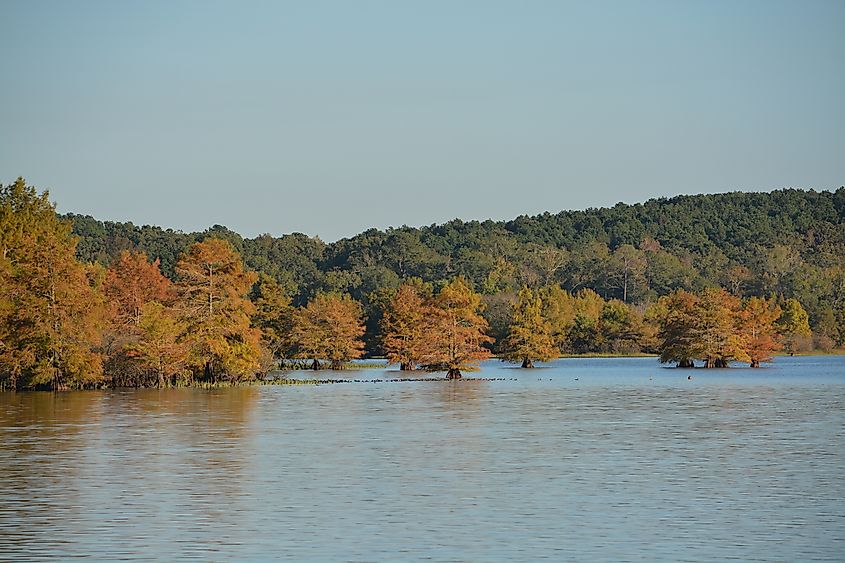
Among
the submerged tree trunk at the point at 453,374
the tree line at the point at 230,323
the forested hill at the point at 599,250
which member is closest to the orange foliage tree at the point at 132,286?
the tree line at the point at 230,323

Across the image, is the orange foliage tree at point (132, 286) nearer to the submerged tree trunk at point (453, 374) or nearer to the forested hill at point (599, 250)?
the submerged tree trunk at point (453, 374)

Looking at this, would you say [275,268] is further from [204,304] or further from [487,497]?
[487,497]

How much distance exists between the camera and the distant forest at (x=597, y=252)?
133375mm

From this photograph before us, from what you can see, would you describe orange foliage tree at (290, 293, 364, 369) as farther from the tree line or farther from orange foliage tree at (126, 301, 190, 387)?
orange foliage tree at (126, 301, 190, 387)

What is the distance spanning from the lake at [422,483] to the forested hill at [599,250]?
291ft

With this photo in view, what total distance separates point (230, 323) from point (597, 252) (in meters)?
105

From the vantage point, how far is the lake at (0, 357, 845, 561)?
50.8ft

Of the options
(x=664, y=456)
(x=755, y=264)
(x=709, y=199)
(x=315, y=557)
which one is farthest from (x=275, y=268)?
(x=315, y=557)

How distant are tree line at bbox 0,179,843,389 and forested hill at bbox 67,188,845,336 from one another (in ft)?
56.8

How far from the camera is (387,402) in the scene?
46.8 meters

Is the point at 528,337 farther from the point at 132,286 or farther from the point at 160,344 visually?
the point at 160,344

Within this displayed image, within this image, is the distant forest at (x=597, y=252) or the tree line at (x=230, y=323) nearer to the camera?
the tree line at (x=230, y=323)

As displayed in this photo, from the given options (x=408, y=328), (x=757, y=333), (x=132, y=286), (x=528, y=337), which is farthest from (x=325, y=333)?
(x=757, y=333)

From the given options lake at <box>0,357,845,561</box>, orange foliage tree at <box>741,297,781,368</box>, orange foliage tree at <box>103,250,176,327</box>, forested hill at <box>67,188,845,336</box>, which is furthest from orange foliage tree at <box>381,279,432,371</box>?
forested hill at <box>67,188,845,336</box>
